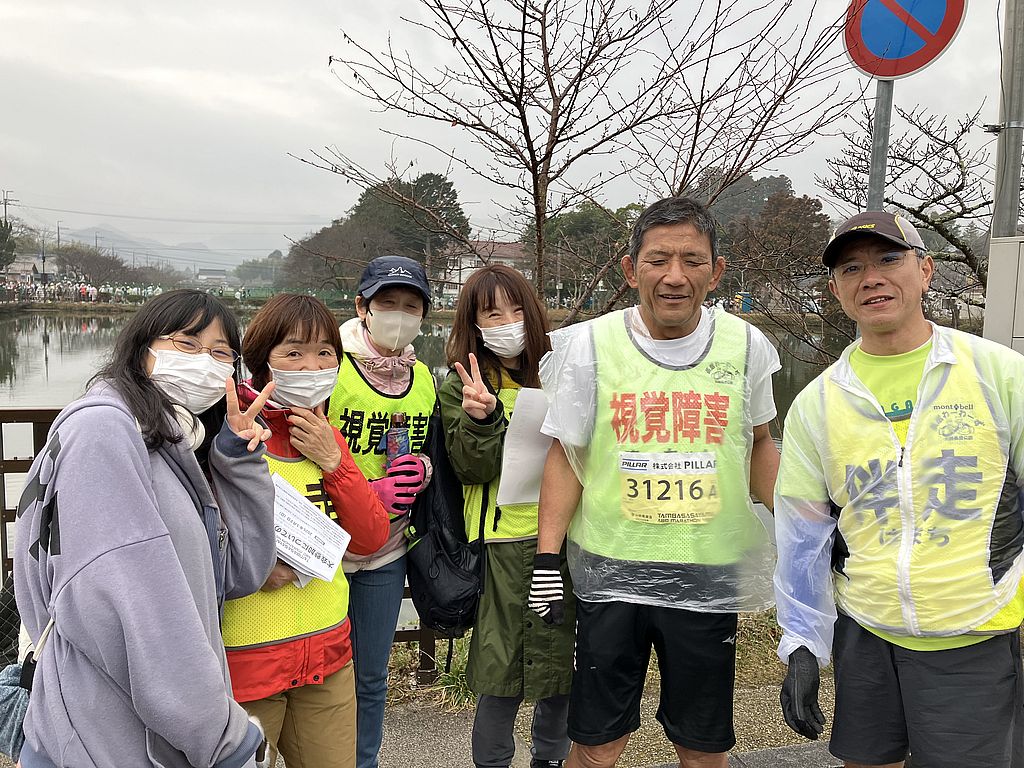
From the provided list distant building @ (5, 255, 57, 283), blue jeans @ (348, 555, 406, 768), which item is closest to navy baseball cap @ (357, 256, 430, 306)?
blue jeans @ (348, 555, 406, 768)

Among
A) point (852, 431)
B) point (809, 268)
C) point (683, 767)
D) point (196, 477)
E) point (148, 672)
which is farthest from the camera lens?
point (809, 268)

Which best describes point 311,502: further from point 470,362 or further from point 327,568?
point 470,362

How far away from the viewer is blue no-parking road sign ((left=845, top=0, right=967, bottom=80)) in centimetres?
289

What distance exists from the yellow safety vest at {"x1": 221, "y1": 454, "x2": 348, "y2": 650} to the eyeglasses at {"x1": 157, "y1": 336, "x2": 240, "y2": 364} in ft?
0.89

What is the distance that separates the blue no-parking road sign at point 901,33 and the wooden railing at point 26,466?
3222 mm

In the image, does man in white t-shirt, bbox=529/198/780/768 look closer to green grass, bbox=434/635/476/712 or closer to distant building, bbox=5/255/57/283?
green grass, bbox=434/635/476/712

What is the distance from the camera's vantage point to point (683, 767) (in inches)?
89.4

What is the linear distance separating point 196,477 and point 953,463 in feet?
6.07

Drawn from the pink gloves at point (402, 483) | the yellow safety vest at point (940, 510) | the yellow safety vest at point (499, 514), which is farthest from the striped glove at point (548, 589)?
the yellow safety vest at point (940, 510)

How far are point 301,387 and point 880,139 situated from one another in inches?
101

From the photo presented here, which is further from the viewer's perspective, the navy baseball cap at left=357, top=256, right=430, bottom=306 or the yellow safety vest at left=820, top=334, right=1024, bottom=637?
the navy baseball cap at left=357, top=256, right=430, bottom=306

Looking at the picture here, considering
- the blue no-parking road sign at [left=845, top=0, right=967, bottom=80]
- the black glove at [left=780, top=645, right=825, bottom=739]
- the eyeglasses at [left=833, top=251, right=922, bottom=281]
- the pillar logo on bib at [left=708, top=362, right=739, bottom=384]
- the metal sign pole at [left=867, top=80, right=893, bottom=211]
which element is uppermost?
the blue no-parking road sign at [left=845, top=0, right=967, bottom=80]

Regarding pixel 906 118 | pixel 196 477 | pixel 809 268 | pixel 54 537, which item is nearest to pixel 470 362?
pixel 196 477

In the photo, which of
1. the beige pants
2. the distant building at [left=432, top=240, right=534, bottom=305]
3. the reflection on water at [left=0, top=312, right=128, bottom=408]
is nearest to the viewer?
the beige pants
